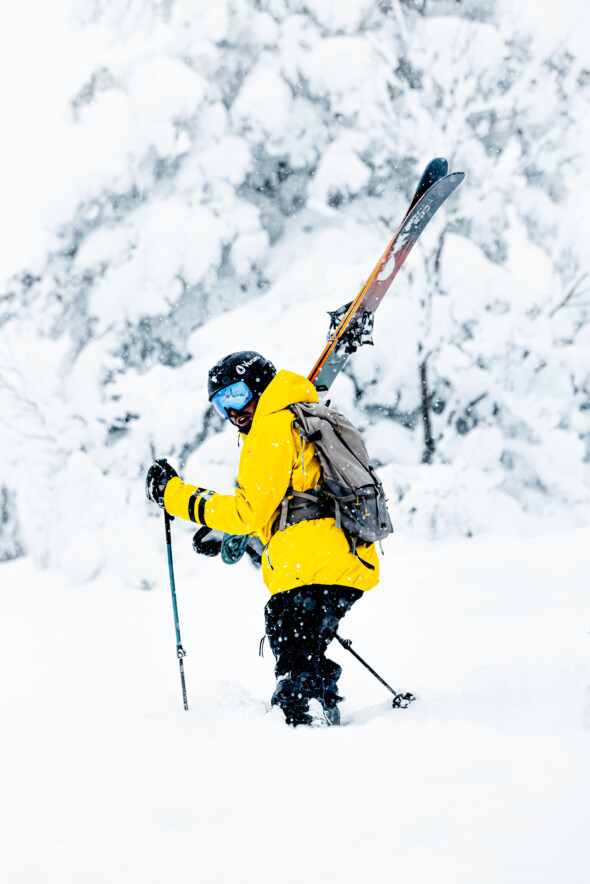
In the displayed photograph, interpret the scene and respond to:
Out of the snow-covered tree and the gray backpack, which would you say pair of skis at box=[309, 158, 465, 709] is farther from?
the snow-covered tree

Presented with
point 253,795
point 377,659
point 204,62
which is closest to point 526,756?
point 253,795

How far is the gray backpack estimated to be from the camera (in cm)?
273

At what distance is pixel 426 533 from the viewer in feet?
28.2

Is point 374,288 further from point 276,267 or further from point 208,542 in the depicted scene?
point 276,267

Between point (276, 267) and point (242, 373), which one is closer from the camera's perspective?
point (242, 373)

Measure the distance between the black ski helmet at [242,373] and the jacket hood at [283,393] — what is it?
0.09m

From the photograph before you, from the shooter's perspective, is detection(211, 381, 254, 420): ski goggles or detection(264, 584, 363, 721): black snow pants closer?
detection(264, 584, 363, 721): black snow pants

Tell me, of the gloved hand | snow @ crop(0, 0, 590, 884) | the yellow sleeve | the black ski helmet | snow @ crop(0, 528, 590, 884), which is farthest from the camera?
snow @ crop(0, 0, 590, 884)

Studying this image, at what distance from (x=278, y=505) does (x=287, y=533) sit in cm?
12

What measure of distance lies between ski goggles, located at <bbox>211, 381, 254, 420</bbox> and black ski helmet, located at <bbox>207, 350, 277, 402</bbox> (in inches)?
0.6

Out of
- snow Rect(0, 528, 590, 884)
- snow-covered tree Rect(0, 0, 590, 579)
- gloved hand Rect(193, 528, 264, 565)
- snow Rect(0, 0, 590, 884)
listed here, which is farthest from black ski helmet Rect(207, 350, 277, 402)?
snow-covered tree Rect(0, 0, 590, 579)

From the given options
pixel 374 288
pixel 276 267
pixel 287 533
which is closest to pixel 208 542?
pixel 287 533

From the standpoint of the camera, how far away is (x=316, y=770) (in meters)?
1.88

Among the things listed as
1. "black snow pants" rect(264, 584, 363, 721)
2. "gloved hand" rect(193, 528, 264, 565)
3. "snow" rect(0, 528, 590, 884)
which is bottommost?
"snow" rect(0, 528, 590, 884)
